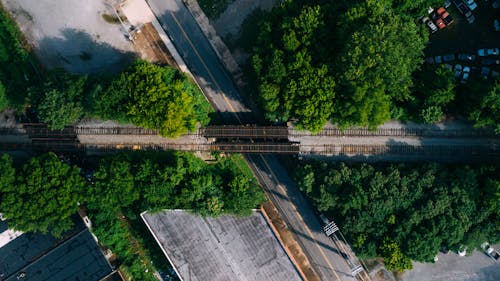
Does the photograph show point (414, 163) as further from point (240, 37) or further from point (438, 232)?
point (240, 37)

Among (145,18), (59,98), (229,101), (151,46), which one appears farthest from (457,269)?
(59,98)

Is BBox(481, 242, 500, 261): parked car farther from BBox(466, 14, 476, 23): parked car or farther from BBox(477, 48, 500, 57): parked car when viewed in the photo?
BBox(466, 14, 476, 23): parked car

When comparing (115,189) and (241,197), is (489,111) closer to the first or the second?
(241,197)

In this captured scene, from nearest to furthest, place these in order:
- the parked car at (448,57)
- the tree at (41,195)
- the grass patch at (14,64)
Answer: the tree at (41,195) → the parked car at (448,57) → the grass patch at (14,64)

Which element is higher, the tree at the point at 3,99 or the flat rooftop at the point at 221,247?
the tree at the point at 3,99

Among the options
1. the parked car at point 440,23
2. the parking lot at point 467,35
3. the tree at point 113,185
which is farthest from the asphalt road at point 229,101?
the parked car at point 440,23

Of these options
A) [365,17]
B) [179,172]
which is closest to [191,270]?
[179,172]

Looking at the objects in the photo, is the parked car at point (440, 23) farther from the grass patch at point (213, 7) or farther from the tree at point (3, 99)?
the tree at point (3, 99)

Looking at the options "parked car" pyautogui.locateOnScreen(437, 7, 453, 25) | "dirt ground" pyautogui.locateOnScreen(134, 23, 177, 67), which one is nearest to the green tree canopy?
"parked car" pyautogui.locateOnScreen(437, 7, 453, 25)

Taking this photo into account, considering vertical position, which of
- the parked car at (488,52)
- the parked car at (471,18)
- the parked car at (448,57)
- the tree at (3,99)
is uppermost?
the tree at (3,99)
